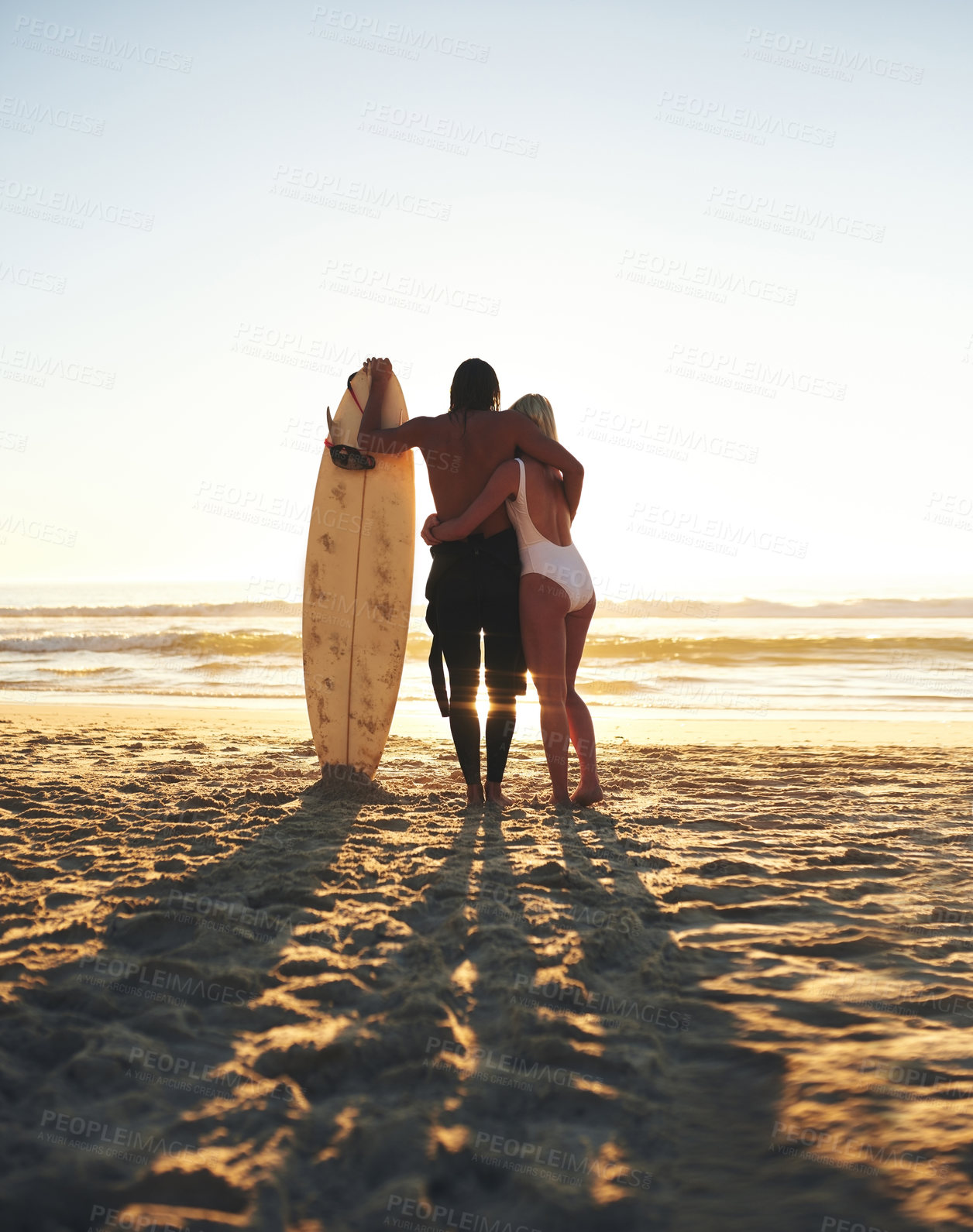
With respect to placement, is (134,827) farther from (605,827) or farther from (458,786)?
(605,827)

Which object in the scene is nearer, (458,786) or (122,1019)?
(122,1019)

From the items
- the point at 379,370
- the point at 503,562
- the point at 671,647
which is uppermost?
the point at 379,370

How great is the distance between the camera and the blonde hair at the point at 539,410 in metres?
3.41

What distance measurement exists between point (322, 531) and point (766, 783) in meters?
2.55

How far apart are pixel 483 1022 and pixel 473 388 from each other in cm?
248

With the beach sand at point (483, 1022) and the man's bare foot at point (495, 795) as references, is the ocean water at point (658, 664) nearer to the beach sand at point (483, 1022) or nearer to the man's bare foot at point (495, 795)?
the man's bare foot at point (495, 795)

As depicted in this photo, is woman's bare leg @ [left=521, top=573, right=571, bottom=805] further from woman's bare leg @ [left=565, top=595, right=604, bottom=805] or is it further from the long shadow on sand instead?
the long shadow on sand

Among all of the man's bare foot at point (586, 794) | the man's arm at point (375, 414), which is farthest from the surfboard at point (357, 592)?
the man's bare foot at point (586, 794)

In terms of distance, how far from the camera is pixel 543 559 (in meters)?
3.33

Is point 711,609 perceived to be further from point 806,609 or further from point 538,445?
point 538,445

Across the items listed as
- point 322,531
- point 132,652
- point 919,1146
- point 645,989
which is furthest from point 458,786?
point 132,652

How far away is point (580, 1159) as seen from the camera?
1.29 m

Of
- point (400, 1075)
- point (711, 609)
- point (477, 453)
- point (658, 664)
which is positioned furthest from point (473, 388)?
point (711, 609)

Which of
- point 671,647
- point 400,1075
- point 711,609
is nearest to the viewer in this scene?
point 400,1075
